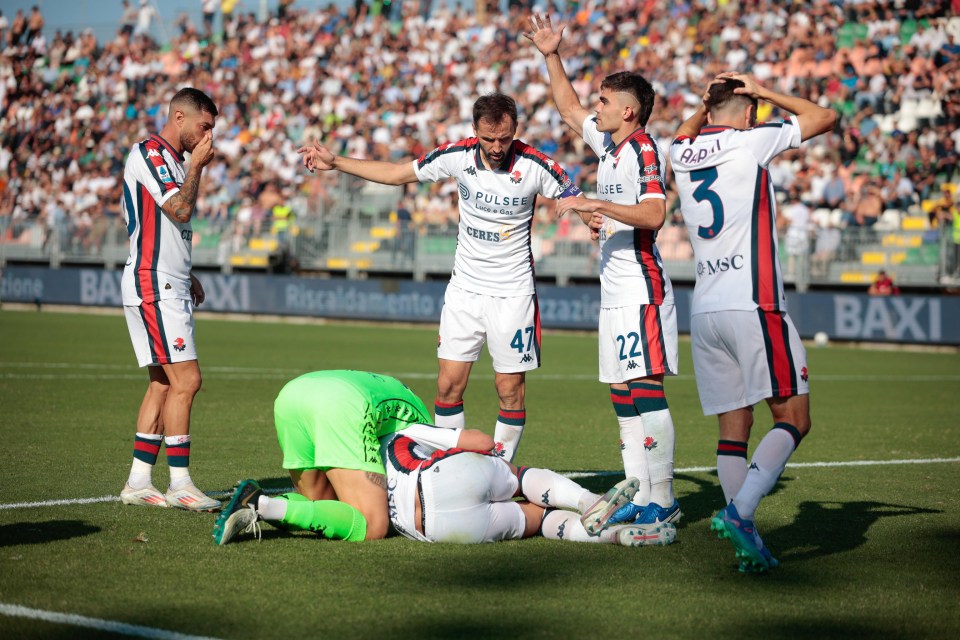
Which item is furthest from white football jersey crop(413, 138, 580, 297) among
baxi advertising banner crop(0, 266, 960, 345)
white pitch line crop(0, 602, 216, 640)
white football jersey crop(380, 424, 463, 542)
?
baxi advertising banner crop(0, 266, 960, 345)

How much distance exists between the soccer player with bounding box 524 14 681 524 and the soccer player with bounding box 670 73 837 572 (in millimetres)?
618

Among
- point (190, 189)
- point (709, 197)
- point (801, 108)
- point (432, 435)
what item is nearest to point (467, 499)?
point (432, 435)

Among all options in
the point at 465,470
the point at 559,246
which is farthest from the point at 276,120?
the point at 465,470

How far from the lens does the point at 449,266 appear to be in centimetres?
2703

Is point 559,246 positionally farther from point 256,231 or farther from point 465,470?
point 465,470

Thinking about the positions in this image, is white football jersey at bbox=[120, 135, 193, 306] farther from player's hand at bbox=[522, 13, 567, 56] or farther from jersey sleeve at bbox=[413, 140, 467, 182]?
player's hand at bbox=[522, 13, 567, 56]

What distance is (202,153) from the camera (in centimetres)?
679

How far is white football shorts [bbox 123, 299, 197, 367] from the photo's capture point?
278 inches

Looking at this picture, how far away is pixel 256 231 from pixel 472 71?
24.8 feet

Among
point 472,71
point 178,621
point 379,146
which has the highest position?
point 472,71

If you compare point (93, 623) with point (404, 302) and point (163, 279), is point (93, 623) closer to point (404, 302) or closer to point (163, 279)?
point (163, 279)

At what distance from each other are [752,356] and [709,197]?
0.79 m

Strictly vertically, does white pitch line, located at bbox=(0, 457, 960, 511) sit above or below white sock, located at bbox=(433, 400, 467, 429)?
below

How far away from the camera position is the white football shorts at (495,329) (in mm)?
7391
